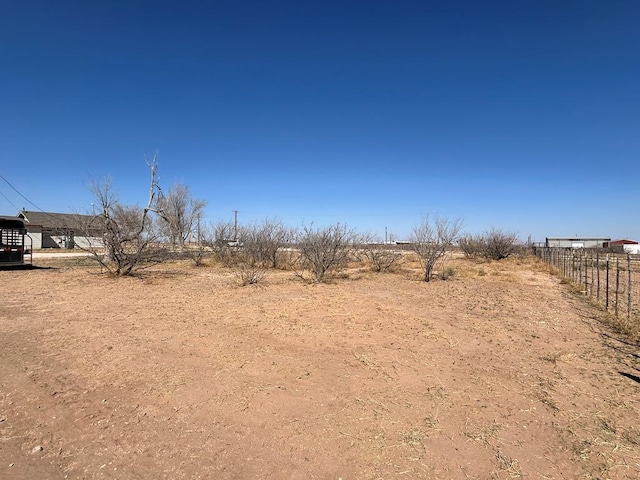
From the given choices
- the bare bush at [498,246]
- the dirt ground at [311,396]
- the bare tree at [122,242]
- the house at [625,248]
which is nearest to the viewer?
the dirt ground at [311,396]

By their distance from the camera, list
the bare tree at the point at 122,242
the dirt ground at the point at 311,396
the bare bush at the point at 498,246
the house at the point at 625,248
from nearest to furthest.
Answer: the dirt ground at the point at 311,396, the bare tree at the point at 122,242, the bare bush at the point at 498,246, the house at the point at 625,248

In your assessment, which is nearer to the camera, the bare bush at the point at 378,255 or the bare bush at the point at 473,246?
the bare bush at the point at 378,255

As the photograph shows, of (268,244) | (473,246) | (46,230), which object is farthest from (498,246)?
(46,230)

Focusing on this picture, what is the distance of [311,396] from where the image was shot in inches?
166

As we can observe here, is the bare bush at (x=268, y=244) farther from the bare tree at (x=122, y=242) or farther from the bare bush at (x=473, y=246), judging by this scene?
the bare bush at (x=473, y=246)

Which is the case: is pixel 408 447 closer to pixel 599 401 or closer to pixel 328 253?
pixel 599 401

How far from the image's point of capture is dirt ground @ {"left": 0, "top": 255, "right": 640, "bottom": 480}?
10.0 ft

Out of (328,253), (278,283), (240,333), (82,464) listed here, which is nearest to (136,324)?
(240,333)

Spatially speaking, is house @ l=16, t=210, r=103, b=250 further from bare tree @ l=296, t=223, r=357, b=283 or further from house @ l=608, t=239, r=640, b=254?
house @ l=608, t=239, r=640, b=254

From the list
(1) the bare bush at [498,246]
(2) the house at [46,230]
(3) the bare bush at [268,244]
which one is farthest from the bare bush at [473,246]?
(2) the house at [46,230]

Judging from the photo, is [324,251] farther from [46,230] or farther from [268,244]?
[46,230]

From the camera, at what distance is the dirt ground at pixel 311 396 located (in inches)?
120

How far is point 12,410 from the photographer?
3.82 metres

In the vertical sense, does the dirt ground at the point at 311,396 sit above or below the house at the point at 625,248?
below
